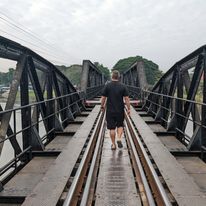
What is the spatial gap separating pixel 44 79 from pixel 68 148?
405 cm

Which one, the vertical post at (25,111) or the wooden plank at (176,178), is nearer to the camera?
the wooden plank at (176,178)

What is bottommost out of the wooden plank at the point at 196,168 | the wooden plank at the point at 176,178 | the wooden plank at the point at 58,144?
the wooden plank at the point at 196,168

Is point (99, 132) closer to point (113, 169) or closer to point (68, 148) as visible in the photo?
point (68, 148)

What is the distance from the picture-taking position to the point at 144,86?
20.1 m

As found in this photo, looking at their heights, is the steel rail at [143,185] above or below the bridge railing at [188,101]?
below

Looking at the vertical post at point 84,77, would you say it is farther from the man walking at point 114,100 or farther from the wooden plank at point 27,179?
the wooden plank at point 27,179

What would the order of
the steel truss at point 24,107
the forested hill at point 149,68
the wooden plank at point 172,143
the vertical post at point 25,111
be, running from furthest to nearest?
the forested hill at point 149,68, the wooden plank at point 172,143, the vertical post at point 25,111, the steel truss at point 24,107

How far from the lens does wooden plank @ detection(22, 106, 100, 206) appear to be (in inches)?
157

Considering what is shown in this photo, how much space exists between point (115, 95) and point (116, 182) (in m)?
2.76

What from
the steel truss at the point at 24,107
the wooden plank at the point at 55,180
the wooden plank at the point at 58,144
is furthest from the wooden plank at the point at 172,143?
the steel truss at the point at 24,107

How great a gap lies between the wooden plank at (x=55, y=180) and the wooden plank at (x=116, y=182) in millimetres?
539

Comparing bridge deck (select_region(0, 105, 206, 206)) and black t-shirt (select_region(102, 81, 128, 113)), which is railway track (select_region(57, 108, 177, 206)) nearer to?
bridge deck (select_region(0, 105, 206, 206))

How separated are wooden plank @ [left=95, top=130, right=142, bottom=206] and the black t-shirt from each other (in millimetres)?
1065

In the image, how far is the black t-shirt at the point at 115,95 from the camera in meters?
7.47
